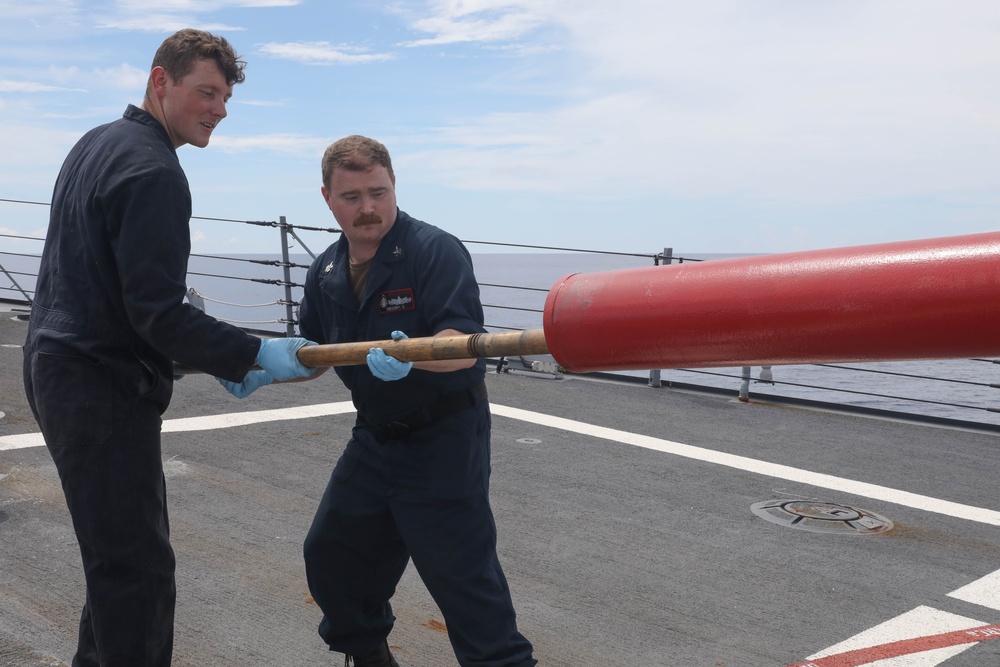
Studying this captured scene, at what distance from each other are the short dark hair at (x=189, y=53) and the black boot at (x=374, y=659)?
6.86 ft

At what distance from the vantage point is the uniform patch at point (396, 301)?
126 inches

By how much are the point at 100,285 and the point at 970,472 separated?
21.6ft

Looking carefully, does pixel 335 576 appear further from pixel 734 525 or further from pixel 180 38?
pixel 734 525

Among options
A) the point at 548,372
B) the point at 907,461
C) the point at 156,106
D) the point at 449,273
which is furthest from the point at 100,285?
the point at 548,372

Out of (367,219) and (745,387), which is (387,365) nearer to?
(367,219)

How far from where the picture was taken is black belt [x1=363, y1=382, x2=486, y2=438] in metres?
3.20

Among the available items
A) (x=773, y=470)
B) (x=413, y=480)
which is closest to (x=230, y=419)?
(x=773, y=470)

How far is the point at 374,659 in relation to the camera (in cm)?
350

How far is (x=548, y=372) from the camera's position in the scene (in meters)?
10.7

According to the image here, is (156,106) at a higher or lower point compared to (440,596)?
higher

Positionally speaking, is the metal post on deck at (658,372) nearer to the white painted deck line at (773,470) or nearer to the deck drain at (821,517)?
the white painted deck line at (773,470)

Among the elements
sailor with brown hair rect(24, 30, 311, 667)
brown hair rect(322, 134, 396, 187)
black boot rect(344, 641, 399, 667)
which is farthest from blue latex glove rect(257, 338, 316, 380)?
black boot rect(344, 641, 399, 667)

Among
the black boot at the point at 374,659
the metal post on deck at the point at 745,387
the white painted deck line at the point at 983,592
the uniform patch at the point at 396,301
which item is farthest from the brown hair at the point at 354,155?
the metal post on deck at the point at 745,387

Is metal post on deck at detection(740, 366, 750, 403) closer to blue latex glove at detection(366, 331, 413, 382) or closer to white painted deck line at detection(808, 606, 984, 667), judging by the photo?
white painted deck line at detection(808, 606, 984, 667)
